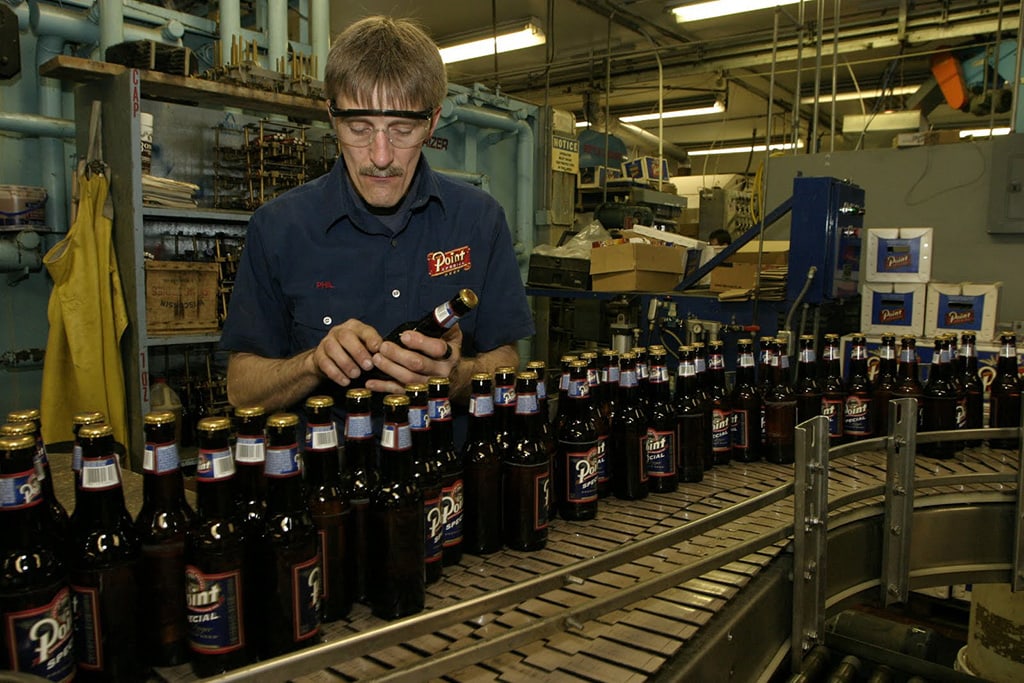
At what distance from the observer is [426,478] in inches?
52.2

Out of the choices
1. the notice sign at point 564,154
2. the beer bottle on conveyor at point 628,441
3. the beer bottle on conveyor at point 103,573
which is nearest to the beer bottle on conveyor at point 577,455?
the beer bottle on conveyor at point 628,441

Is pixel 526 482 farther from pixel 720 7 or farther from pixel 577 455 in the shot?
pixel 720 7

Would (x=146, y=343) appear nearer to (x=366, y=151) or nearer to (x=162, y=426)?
(x=366, y=151)

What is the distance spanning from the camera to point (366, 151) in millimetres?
1715

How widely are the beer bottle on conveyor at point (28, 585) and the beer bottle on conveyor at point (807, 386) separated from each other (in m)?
2.02

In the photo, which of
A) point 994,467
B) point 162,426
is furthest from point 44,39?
point 994,467

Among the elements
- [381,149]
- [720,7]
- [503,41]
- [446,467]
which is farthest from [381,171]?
[503,41]

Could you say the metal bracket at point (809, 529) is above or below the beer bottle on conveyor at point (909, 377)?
below

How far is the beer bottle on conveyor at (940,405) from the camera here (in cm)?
237

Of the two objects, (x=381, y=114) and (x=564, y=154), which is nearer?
(x=381, y=114)

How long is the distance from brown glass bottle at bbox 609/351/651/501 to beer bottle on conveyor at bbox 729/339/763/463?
1.67 ft

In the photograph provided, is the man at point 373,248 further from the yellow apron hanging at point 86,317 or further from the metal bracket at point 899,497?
the yellow apron hanging at point 86,317

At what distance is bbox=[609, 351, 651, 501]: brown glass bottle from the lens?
1.84m

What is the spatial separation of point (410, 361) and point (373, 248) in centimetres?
57
